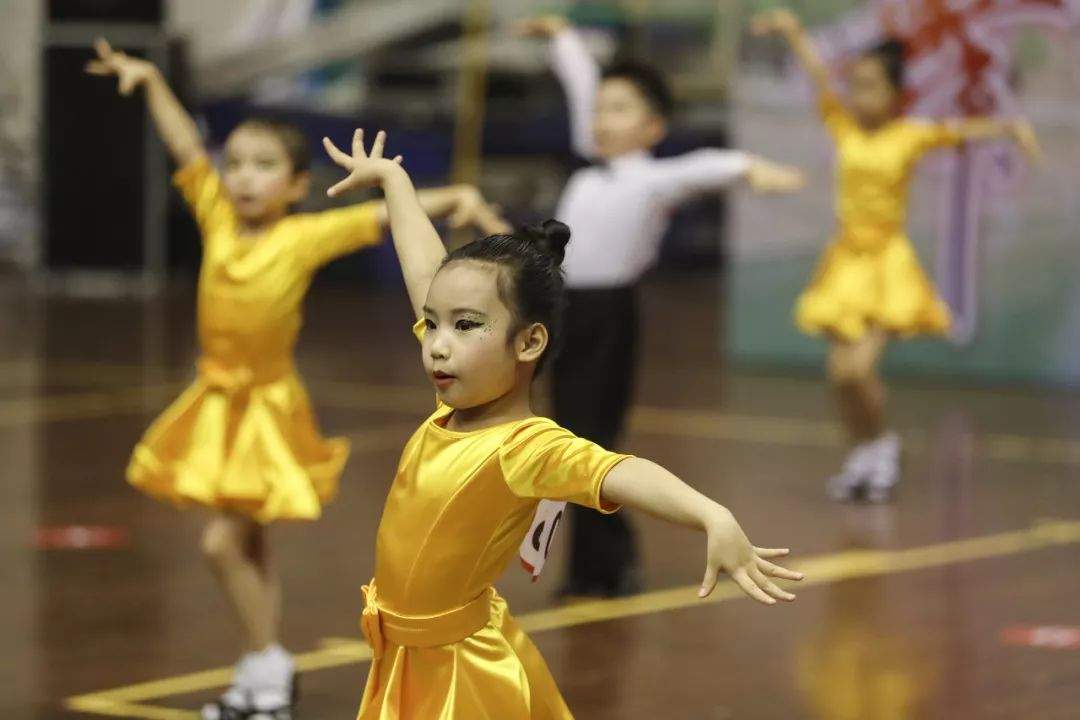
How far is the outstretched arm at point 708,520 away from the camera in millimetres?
3244

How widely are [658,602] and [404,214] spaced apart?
2881 mm

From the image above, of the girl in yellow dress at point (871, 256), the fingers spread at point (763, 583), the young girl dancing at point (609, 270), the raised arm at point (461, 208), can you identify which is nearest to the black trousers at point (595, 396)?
the young girl dancing at point (609, 270)

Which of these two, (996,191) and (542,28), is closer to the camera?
(542,28)

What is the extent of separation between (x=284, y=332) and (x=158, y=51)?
41.1 ft

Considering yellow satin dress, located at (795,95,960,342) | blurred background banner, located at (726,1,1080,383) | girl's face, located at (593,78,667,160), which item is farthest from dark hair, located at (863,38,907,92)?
blurred background banner, located at (726,1,1080,383)

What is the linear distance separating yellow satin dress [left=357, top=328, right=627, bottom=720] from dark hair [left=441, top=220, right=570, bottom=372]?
0.62 ft

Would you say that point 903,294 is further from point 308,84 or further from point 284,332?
point 308,84

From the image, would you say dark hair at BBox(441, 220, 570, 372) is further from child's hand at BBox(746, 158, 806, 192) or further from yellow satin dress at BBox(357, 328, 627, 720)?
child's hand at BBox(746, 158, 806, 192)

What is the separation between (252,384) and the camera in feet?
18.4

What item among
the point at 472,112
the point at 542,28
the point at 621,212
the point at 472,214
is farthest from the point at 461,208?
the point at 472,112

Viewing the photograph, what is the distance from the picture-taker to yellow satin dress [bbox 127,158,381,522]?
549cm

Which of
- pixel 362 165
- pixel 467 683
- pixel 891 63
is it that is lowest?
pixel 467 683

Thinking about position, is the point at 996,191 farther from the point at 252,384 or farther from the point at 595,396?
the point at 252,384

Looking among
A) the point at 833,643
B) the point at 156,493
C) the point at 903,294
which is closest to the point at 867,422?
the point at 903,294
